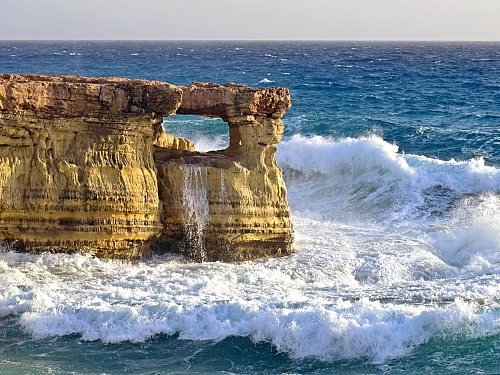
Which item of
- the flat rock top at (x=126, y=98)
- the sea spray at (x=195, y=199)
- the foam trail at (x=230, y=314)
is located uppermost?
the flat rock top at (x=126, y=98)

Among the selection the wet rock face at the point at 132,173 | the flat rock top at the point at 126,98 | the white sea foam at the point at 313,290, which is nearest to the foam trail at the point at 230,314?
the white sea foam at the point at 313,290

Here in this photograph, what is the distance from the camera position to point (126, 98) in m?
10.7

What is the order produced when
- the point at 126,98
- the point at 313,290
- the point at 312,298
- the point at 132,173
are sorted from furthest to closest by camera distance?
the point at 132,173 → the point at 126,98 → the point at 313,290 → the point at 312,298

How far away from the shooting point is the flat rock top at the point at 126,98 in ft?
33.8

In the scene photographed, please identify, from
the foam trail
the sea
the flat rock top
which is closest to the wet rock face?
the flat rock top

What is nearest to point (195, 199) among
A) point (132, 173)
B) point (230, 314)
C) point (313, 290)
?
point (132, 173)

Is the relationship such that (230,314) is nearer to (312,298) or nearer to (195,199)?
(312,298)

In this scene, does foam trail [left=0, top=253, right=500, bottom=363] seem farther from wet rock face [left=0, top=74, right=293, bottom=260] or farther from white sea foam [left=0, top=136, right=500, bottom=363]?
wet rock face [left=0, top=74, right=293, bottom=260]

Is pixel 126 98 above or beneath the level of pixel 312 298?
above

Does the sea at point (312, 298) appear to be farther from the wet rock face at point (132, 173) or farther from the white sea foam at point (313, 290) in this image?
the wet rock face at point (132, 173)

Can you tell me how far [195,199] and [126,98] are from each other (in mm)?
1911

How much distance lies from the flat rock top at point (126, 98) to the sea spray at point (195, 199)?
0.99 m

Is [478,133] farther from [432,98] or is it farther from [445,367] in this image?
[445,367]

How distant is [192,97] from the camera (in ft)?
36.6
